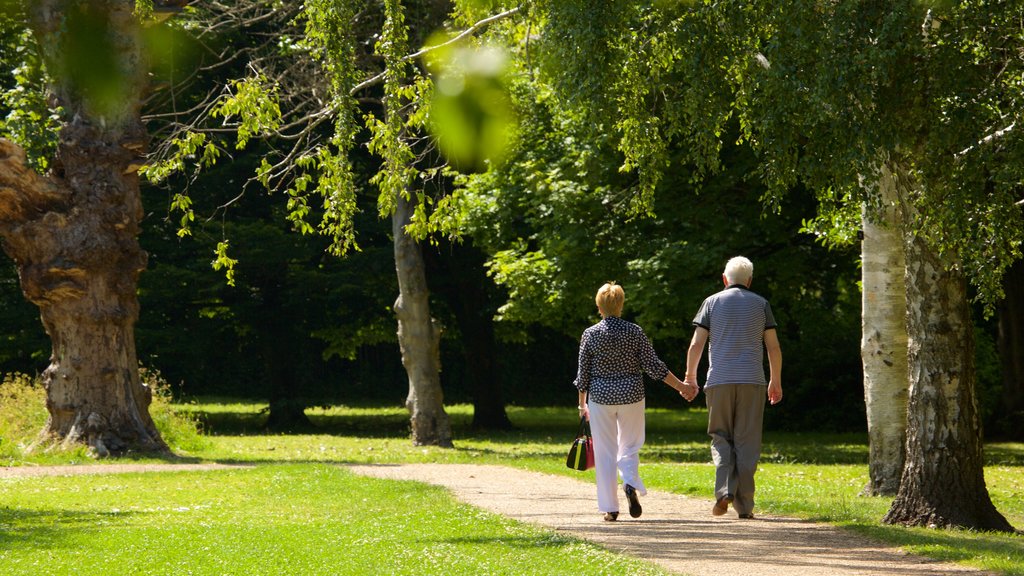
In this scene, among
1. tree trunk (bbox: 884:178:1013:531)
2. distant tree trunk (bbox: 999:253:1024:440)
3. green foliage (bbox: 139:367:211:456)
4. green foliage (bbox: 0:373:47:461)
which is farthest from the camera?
distant tree trunk (bbox: 999:253:1024:440)

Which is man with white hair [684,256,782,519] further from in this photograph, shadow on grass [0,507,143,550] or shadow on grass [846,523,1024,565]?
shadow on grass [0,507,143,550]

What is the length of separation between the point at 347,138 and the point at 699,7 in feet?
12.6

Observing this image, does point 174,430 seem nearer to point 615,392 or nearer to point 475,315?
point 475,315

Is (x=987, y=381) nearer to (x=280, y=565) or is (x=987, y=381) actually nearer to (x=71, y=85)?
(x=71, y=85)

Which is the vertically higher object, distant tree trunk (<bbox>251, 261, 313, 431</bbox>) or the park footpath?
distant tree trunk (<bbox>251, 261, 313, 431</bbox>)

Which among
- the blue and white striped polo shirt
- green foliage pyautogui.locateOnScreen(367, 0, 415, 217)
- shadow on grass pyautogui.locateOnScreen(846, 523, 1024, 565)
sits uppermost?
green foliage pyautogui.locateOnScreen(367, 0, 415, 217)

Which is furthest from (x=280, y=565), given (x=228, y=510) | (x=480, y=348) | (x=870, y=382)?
(x=480, y=348)

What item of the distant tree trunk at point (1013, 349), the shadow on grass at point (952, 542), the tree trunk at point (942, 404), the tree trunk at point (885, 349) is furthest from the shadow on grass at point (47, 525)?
the distant tree trunk at point (1013, 349)

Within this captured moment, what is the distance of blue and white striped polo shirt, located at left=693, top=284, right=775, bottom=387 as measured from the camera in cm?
1055

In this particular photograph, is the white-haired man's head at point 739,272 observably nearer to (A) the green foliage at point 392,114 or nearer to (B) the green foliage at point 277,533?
(B) the green foliage at point 277,533

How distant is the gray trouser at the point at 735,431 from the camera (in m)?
10.5

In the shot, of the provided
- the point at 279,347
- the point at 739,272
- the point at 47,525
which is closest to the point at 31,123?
the point at 47,525

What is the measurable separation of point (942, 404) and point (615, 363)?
282cm

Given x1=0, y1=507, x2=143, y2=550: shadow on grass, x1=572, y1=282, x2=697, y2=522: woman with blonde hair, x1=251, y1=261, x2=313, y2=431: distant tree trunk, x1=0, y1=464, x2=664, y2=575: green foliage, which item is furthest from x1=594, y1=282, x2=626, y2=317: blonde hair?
x1=251, y1=261, x2=313, y2=431: distant tree trunk
